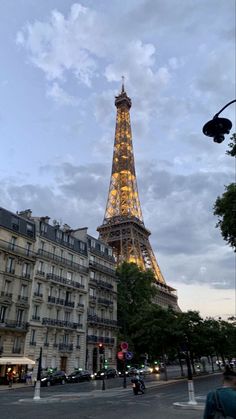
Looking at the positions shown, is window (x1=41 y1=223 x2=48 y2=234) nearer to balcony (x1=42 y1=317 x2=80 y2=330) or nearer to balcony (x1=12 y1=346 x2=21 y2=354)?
balcony (x1=42 y1=317 x2=80 y2=330)

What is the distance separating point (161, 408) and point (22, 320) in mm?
31848

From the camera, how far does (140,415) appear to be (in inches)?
585

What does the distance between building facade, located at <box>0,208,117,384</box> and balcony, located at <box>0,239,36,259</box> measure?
0.38 feet

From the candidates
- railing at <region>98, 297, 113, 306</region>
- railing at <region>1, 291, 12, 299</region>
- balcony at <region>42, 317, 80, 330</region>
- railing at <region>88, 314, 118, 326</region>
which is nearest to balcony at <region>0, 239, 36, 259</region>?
railing at <region>1, 291, 12, 299</region>

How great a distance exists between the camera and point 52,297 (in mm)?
51344

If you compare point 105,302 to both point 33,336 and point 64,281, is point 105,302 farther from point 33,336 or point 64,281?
point 33,336

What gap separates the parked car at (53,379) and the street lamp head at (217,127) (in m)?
33.7

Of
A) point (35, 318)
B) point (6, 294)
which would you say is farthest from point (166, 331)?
point (6, 294)

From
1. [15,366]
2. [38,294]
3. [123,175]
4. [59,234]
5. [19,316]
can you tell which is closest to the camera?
[15,366]

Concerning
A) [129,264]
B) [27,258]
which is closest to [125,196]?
[129,264]

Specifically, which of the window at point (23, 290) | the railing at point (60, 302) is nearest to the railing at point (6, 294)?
the window at point (23, 290)

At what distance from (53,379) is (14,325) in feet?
28.0

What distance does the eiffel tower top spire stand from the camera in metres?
107

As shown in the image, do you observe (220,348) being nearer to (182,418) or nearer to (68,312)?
(68,312)
